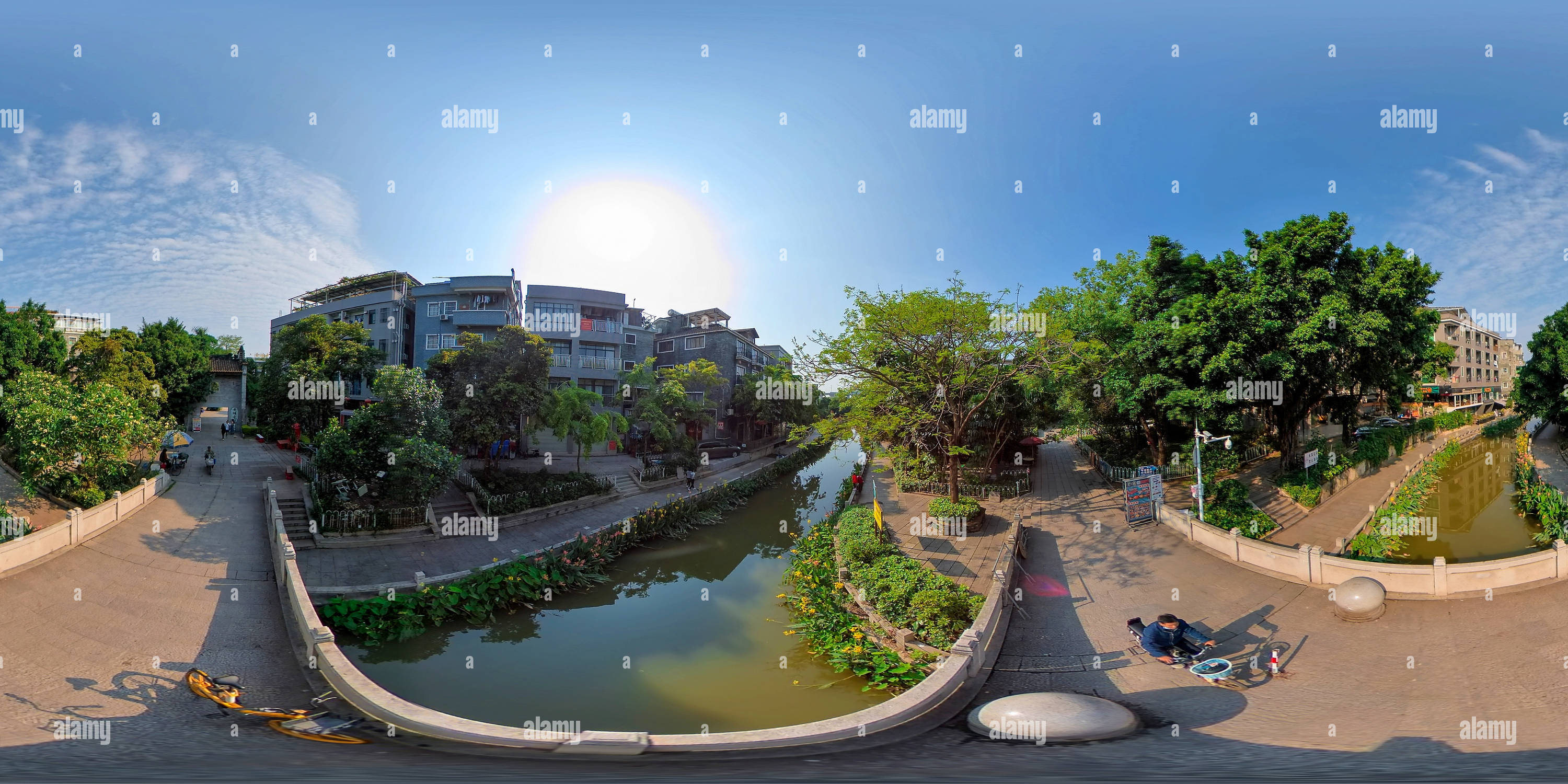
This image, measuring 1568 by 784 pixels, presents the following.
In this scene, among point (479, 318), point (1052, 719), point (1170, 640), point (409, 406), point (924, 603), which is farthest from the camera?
point (479, 318)

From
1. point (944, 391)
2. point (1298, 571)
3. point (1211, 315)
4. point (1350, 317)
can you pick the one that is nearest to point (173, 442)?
point (944, 391)

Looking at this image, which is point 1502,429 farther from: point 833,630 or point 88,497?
point 88,497

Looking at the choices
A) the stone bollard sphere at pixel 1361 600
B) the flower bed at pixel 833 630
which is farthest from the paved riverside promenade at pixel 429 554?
the stone bollard sphere at pixel 1361 600

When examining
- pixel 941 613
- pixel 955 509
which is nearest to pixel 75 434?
pixel 941 613

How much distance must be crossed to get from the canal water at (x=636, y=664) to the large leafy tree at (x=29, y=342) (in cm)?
2536

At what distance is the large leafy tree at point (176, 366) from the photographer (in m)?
30.7

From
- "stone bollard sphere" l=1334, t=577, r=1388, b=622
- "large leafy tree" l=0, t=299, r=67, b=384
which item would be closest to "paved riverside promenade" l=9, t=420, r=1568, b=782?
"stone bollard sphere" l=1334, t=577, r=1388, b=622

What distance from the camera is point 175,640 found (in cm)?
955

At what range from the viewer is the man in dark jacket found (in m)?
8.91

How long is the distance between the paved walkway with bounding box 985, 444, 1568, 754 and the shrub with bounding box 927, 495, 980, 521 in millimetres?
3325

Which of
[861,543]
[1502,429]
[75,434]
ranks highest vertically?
[75,434]

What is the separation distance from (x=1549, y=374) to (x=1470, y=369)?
42.7m

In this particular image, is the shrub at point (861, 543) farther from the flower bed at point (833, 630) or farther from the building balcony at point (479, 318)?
the building balcony at point (479, 318)

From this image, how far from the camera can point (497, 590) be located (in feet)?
42.3
